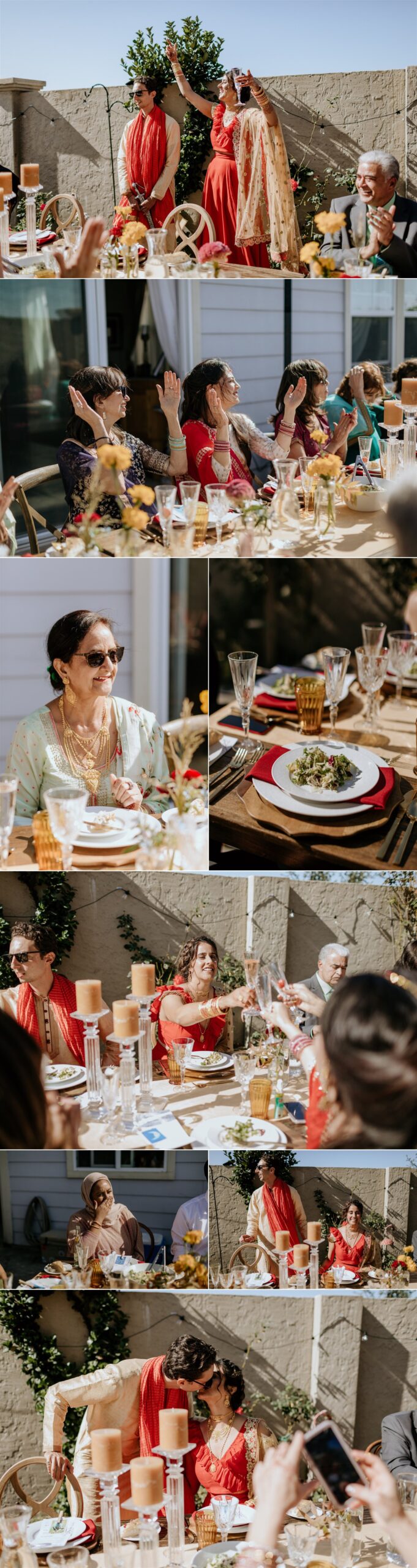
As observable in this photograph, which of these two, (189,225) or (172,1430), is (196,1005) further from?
Result: (189,225)

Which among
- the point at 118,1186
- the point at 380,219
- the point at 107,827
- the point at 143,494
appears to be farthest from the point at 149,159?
the point at 118,1186

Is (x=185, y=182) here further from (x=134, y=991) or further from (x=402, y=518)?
(x=134, y=991)

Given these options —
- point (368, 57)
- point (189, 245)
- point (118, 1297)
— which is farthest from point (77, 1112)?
point (368, 57)

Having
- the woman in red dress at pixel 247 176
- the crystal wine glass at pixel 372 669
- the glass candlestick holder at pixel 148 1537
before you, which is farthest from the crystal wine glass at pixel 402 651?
the glass candlestick holder at pixel 148 1537

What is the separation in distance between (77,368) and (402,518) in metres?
1.17

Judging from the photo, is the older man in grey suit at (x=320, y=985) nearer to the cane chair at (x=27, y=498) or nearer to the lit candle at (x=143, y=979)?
the lit candle at (x=143, y=979)

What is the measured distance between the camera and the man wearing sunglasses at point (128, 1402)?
390 centimetres

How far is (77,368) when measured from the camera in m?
4.02

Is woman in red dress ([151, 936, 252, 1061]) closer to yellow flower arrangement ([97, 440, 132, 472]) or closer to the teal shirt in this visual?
yellow flower arrangement ([97, 440, 132, 472])

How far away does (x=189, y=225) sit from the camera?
5391 mm

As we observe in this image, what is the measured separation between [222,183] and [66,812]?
2880 mm

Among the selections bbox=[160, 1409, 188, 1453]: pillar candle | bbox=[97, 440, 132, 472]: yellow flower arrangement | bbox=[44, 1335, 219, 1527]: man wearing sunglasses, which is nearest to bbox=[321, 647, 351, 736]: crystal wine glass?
bbox=[97, 440, 132, 472]: yellow flower arrangement

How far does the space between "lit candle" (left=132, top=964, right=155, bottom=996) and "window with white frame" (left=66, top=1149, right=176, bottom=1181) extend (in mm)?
426

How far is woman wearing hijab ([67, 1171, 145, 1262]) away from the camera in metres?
3.85
